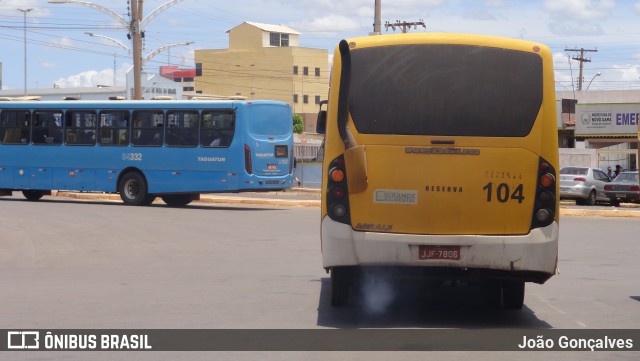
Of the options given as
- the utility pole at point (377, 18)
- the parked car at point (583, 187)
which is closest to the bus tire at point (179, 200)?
the utility pole at point (377, 18)

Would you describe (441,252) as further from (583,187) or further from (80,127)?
(583,187)

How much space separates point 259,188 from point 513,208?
65.4ft

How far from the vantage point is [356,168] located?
30.5 feet

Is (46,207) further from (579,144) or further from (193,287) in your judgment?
(579,144)

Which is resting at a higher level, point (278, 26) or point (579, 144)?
point (278, 26)

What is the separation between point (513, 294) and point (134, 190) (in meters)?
21.1

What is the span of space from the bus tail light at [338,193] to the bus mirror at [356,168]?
0.18ft

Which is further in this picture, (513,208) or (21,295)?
(21,295)

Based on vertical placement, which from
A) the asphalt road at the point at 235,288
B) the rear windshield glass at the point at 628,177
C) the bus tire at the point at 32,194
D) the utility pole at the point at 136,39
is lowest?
the asphalt road at the point at 235,288

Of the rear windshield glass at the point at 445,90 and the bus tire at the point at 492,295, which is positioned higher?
the rear windshield glass at the point at 445,90

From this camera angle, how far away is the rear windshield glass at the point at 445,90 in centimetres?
933

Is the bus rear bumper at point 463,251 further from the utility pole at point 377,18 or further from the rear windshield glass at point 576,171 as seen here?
the rear windshield glass at point 576,171
